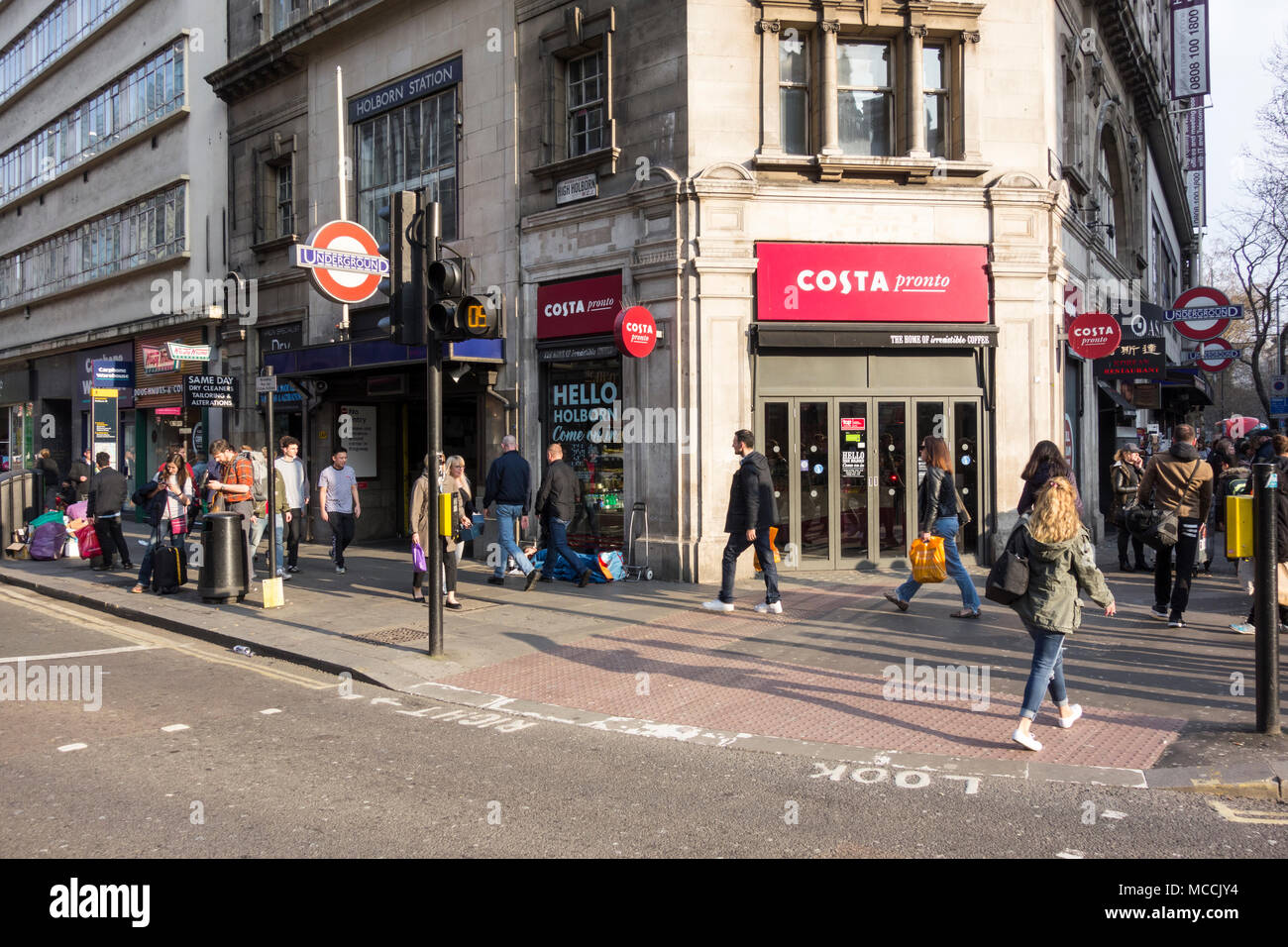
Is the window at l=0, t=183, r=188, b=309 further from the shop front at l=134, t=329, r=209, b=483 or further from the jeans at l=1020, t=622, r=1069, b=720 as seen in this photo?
the jeans at l=1020, t=622, r=1069, b=720

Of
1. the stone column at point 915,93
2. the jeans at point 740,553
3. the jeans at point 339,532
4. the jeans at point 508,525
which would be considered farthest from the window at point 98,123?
the jeans at point 740,553

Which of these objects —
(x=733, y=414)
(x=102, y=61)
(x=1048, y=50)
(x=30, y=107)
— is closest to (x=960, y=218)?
(x=1048, y=50)

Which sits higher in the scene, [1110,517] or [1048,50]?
[1048,50]

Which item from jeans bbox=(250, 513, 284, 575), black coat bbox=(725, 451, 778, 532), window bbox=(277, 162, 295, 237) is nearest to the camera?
black coat bbox=(725, 451, 778, 532)

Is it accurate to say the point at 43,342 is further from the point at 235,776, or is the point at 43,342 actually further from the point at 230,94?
the point at 235,776

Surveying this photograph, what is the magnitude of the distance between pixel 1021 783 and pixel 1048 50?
38.9 ft

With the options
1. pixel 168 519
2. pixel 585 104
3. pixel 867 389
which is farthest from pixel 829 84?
pixel 168 519

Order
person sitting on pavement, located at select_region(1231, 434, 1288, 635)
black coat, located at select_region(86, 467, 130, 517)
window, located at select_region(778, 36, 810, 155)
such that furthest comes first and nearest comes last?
black coat, located at select_region(86, 467, 130, 517), window, located at select_region(778, 36, 810, 155), person sitting on pavement, located at select_region(1231, 434, 1288, 635)

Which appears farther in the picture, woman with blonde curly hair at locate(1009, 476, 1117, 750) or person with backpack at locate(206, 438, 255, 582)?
person with backpack at locate(206, 438, 255, 582)

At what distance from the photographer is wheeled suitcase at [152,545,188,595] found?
1185 cm

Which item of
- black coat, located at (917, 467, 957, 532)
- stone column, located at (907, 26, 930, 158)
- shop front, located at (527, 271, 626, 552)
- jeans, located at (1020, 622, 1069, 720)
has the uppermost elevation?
stone column, located at (907, 26, 930, 158)

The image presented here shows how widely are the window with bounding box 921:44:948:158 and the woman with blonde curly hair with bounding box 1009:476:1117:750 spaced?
8.78 metres

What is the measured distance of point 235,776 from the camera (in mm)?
5242

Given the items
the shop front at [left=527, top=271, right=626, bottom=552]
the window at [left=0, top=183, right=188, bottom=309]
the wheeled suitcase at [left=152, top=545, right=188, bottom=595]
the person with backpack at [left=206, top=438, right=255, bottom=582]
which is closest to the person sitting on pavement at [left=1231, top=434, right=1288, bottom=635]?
the shop front at [left=527, top=271, right=626, bottom=552]
